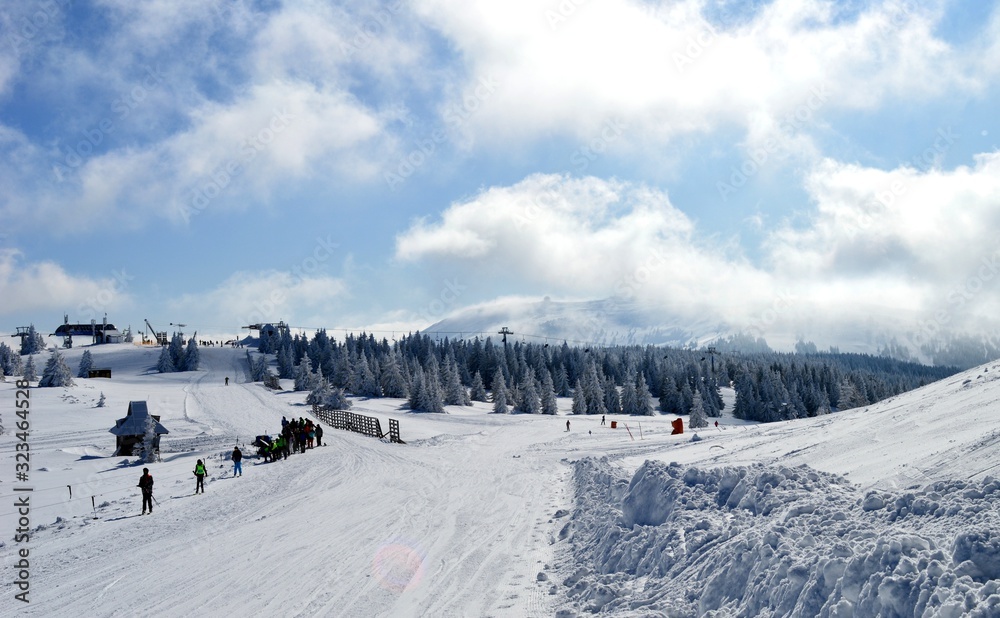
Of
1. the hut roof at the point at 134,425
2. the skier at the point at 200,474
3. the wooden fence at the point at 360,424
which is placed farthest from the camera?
the wooden fence at the point at 360,424

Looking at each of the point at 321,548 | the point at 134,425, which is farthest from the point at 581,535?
the point at 134,425

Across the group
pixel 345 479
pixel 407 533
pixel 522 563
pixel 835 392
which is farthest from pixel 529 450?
pixel 835 392

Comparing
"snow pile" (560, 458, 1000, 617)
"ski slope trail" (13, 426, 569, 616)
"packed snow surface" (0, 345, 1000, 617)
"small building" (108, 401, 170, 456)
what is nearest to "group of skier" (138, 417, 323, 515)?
"packed snow surface" (0, 345, 1000, 617)

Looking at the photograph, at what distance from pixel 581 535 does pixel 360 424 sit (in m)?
32.3

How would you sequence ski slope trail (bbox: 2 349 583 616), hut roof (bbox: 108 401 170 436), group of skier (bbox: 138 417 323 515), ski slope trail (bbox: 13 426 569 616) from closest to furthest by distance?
ski slope trail (bbox: 13 426 569 616) < ski slope trail (bbox: 2 349 583 616) < group of skier (bbox: 138 417 323 515) < hut roof (bbox: 108 401 170 436)

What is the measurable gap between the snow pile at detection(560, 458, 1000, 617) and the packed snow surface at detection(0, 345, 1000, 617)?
0.02 metres

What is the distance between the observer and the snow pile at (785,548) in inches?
223

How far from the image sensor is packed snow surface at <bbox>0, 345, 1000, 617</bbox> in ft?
21.7

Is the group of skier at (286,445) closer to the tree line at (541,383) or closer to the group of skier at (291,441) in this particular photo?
the group of skier at (291,441)

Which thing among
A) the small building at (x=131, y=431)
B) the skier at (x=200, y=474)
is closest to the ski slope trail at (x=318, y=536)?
the skier at (x=200, y=474)

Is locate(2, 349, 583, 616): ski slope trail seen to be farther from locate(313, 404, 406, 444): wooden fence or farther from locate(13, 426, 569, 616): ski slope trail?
locate(313, 404, 406, 444): wooden fence

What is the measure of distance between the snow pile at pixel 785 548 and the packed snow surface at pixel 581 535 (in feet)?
0.08

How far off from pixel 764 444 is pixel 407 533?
10.8 metres

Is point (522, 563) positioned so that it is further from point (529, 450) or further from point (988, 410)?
point (529, 450)
